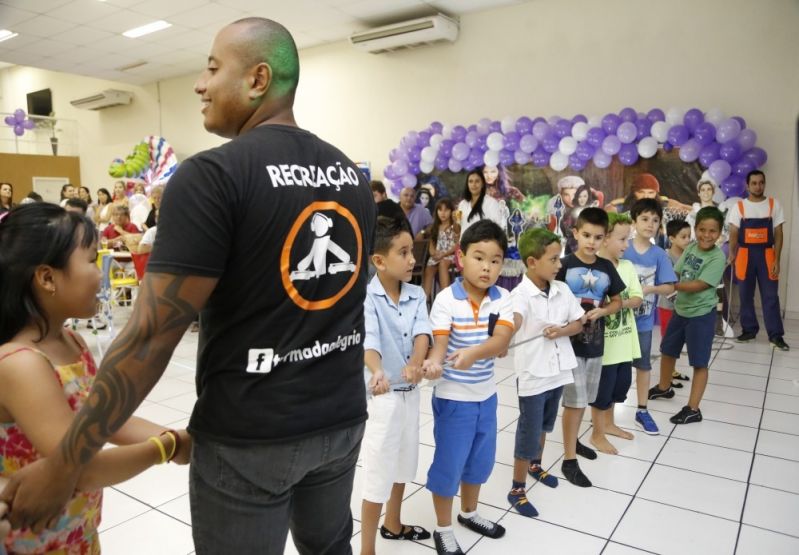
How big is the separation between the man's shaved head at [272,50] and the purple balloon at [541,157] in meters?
5.80

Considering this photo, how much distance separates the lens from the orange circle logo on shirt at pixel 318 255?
3.07 feet

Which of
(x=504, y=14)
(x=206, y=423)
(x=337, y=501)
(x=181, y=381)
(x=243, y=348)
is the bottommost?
(x=181, y=381)

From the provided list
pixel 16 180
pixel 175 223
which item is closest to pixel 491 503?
pixel 175 223

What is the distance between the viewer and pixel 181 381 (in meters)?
4.15

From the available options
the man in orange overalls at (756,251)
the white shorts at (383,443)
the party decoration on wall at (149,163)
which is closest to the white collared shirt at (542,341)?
the white shorts at (383,443)

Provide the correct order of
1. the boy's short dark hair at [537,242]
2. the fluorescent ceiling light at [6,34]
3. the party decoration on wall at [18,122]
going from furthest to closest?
1. the party decoration on wall at [18,122]
2. the fluorescent ceiling light at [6,34]
3. the boy's short dark hair at [537,242]

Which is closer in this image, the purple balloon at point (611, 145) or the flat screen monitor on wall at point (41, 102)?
the purple balloon at point (611, 145)

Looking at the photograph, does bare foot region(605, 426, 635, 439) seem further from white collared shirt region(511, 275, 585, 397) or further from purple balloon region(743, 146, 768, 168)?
purple balloon region(743, 146, 768, 168)

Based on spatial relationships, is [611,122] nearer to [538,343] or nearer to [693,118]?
[693,118]

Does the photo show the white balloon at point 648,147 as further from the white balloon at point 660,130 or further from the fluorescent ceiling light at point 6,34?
the fluorescent ceiling light at point 6,34

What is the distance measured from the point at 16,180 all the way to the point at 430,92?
9772mm

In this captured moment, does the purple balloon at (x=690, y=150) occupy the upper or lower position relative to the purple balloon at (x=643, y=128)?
lower

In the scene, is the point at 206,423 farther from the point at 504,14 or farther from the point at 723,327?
the point at 504,14

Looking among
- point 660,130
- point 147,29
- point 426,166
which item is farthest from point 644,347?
point 147,29
